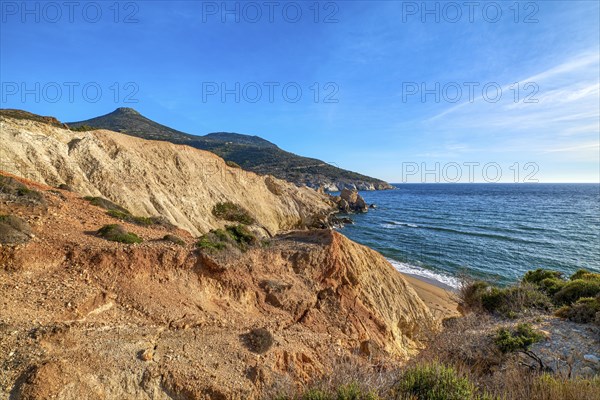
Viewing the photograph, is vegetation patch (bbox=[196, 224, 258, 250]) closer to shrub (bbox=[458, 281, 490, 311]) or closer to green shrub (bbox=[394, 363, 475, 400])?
green shrub (bbox=[394, 363, 475, 400])

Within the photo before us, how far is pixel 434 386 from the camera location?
4.87m

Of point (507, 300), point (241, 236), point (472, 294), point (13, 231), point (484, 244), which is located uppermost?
point (13, 231)

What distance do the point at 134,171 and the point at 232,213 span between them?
389 inches

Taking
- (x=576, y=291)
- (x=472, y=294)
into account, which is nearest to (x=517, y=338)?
(x=472, y=294)

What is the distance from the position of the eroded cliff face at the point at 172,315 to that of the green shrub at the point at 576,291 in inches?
283

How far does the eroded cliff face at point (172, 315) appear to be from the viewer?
5.98 meters

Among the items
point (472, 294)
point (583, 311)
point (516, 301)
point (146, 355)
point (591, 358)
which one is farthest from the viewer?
point (472, 294)

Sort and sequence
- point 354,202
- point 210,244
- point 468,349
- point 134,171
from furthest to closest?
point 354,202 → point 134,171 → point 210,244 → point 468,349

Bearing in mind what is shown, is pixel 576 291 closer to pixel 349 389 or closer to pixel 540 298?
pixel 540 298

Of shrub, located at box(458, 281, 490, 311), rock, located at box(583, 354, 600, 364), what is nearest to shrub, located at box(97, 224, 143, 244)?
rock, located at box(583, 354, 600, 364)

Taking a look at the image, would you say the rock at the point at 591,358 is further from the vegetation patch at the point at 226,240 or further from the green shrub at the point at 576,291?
the vegetation patch at the point at 226,240

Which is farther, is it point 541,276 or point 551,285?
point 541,276

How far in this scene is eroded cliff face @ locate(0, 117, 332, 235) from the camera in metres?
18.4

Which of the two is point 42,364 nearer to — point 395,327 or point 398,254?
point 395,327
